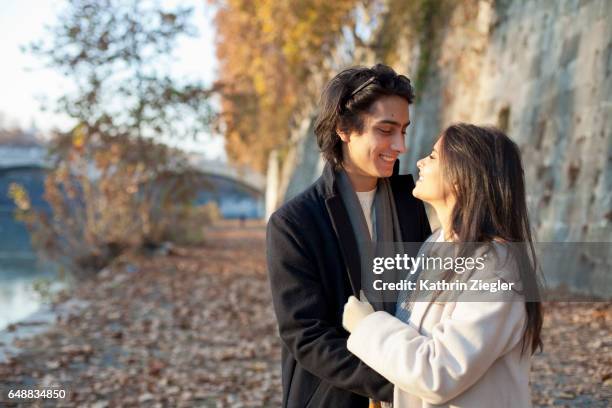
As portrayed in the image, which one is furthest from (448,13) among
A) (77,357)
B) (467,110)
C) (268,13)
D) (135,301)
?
(77,357)

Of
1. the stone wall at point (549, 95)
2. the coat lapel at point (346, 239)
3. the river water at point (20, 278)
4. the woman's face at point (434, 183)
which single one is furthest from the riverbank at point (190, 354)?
the woman's face at point (434, 183)

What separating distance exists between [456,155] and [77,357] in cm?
485

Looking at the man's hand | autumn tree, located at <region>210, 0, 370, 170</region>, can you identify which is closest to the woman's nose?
the man's hand

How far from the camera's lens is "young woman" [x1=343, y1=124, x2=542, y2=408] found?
168 cm

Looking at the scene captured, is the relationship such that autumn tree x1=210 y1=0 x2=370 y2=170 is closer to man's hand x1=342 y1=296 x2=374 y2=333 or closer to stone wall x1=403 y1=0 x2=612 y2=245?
stone wall x1=403 y1=0 x2=612 y2=245

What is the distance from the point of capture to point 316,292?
201 centimetres

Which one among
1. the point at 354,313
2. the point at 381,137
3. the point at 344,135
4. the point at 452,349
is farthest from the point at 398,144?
the point at 452,349

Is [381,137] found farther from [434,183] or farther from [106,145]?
[106,145]

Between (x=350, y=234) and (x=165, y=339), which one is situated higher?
(x=350, y=234)

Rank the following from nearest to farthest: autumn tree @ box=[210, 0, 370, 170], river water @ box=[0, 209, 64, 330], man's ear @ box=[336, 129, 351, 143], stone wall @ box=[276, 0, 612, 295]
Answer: man's ear @ box=[336, 129, 351, 143] → stone wall @ box=[276, 0, 612, 295] → river water @ box=[0, 209, 64, 330] → autumn tree @ box=[210, 0, 370, 170]

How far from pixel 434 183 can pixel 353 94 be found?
408 millimetres

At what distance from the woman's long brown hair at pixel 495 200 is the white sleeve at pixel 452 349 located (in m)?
0.08

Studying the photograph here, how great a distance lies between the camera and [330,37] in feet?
65.1

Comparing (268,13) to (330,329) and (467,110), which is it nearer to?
(467,110)
